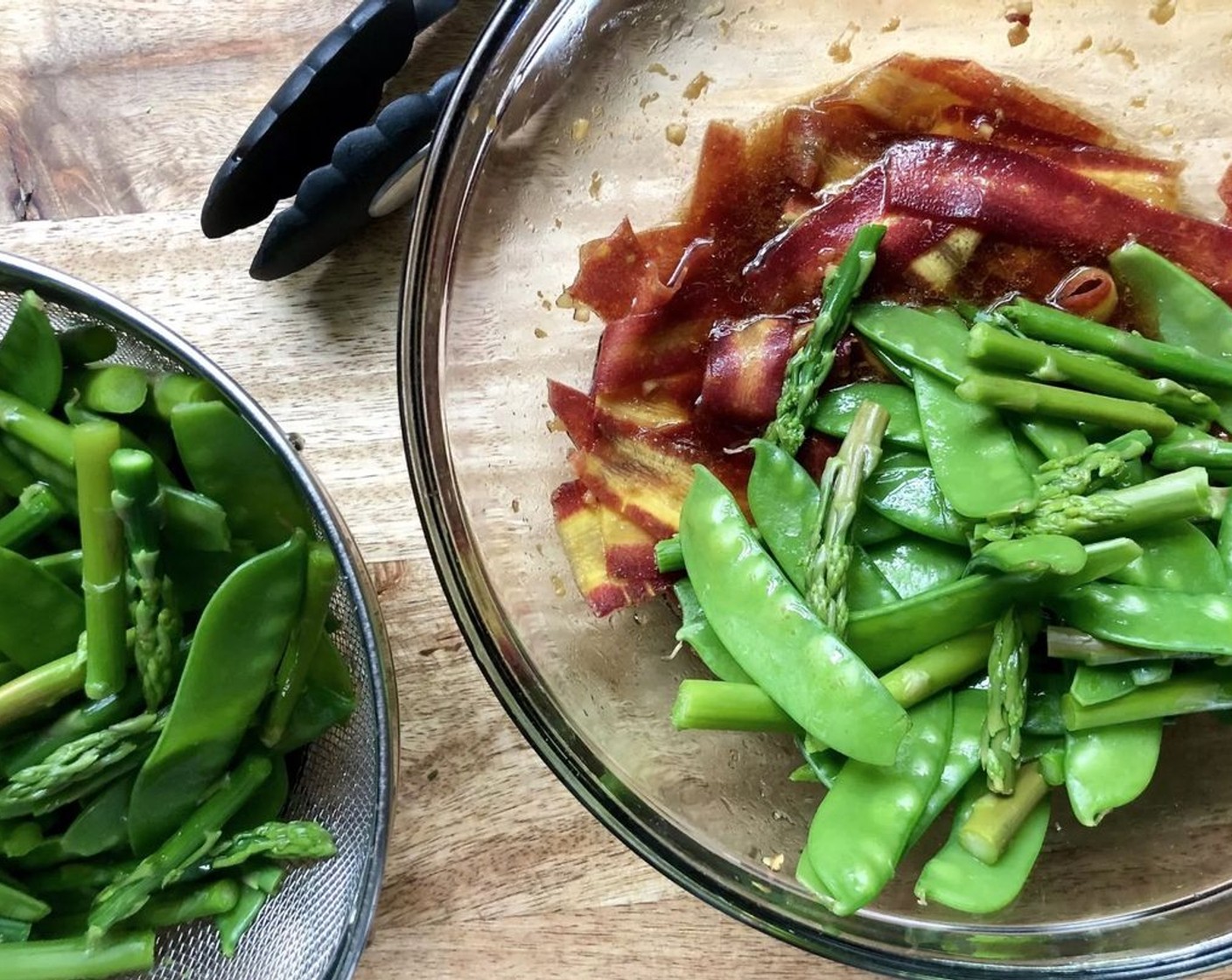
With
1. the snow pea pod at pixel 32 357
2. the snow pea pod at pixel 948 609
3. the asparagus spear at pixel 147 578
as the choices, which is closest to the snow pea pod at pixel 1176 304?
the snow pea pod at pixel 948 609

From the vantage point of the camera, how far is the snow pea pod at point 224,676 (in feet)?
3.56

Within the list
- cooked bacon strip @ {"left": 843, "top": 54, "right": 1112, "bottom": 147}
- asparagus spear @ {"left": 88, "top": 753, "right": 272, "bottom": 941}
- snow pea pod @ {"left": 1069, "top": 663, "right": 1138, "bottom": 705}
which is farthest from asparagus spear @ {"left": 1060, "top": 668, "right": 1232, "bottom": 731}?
asparagus spear @ {"left": 88, "top": 753, "right": 272, "bottom": 941}

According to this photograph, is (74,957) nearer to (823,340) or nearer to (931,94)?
(823,340)

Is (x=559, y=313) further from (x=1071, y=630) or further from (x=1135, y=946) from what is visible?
(x=1135, y=946)

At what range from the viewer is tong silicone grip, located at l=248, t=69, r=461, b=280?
117 cm

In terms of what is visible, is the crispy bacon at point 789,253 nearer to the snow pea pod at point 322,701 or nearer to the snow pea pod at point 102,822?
the snow pea pod at point 322,701

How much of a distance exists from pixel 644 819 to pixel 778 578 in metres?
0.32

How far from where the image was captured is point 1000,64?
123cm

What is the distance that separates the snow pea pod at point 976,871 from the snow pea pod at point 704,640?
259 mm

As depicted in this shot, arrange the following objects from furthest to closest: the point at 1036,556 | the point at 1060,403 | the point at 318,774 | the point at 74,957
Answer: the point at 318,774 → the point at 74,957 → the point at 1060,403 → the point at 1036,556

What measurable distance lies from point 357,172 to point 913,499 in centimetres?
72

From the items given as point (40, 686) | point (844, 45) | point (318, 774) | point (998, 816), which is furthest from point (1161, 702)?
point (40, 686)

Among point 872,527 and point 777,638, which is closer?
point 777,638

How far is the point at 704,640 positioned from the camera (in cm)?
112
